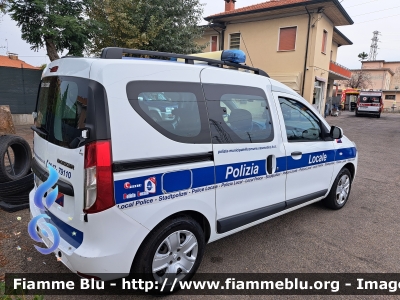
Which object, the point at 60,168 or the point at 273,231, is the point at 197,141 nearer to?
the point at 60,168

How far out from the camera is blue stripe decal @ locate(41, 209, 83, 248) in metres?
2.03

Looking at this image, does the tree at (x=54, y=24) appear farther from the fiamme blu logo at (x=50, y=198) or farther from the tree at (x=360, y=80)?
the tree at (x=360, y=80)

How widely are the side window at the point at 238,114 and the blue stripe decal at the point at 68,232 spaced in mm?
1315

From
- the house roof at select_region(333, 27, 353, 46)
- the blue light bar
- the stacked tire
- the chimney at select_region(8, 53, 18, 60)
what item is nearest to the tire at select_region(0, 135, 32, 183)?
the stacked tire

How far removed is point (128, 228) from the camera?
202 cm

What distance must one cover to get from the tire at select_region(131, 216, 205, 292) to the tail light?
0.49 meters

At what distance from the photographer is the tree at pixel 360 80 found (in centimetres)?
4706

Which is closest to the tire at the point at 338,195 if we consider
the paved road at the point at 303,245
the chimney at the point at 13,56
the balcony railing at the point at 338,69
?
the paved road at the point at 303,245

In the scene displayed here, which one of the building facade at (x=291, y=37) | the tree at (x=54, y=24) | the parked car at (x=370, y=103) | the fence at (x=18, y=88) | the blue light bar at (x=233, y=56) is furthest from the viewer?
the parked car at (x=370, y=103)

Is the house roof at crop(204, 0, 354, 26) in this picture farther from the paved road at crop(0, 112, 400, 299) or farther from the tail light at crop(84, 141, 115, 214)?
the tail light at crop(84, 141, 115, 214)

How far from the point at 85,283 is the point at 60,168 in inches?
43.6

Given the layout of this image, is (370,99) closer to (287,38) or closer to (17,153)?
(287,38)

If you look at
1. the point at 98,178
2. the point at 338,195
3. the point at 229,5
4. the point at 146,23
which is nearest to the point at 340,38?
the point at 229,5

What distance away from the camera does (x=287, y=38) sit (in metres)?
16.7
